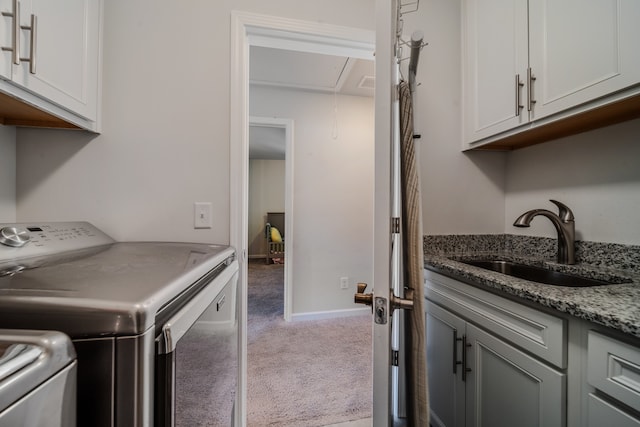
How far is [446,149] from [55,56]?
1.88 metres

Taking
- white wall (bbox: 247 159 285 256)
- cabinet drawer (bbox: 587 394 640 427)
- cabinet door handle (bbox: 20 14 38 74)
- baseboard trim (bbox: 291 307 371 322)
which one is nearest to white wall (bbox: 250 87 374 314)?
baseboard trim (bbox: 291 307 371 322)

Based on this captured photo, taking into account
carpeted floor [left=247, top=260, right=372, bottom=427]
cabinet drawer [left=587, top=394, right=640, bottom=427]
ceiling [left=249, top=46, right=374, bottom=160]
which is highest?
ceiling [left=249, top=46, right=374, bottom=160]

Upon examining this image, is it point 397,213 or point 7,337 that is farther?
point 397,213

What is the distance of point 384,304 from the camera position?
2.05 feet

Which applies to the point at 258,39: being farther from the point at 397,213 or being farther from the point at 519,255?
the point at 519,255

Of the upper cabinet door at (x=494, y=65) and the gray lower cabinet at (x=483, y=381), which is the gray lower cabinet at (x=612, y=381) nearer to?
the gray lower cabinet at (x=483, y=381)

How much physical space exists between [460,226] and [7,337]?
1.77 meters

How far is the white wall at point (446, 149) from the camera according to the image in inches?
59.9

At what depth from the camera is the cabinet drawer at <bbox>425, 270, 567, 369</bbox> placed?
736 mm

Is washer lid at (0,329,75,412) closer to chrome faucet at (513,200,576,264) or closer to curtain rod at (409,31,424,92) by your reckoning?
curtain rod at (409,31,424,92)

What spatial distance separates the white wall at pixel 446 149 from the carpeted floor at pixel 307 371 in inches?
44.4

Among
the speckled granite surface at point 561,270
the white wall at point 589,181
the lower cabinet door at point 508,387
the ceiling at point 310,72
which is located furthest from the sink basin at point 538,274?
the ceiling at point 310,72

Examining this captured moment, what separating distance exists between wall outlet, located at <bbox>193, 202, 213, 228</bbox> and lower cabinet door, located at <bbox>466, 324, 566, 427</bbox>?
1.29m

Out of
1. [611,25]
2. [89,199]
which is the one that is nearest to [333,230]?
[89,199]
